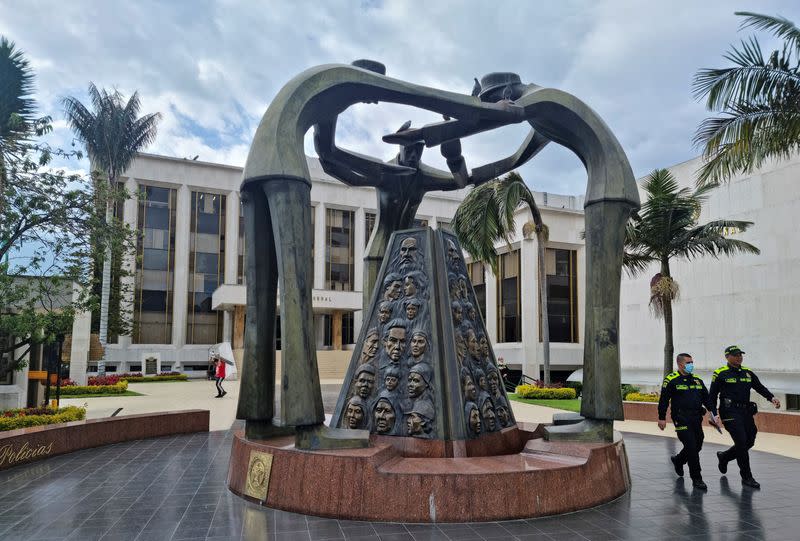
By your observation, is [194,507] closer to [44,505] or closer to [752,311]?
[44,505]

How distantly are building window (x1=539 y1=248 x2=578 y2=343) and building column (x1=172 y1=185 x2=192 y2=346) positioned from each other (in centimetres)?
2350

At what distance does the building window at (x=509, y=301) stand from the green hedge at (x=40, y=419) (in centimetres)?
2728

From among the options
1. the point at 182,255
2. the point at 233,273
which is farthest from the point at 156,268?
the point at 233,273

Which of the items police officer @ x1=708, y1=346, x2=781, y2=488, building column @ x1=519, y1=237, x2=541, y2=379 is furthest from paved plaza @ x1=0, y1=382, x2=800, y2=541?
building column @ x1=519, y1=237, x2=541, y2=379

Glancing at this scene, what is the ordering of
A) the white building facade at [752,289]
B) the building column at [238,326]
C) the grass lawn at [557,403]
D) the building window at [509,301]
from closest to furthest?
1. the grass lawn at [557,403]
2. the white building facade at [752,289]
3. the building window at [509,301]
4. the building column at [238,326]

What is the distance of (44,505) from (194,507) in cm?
163

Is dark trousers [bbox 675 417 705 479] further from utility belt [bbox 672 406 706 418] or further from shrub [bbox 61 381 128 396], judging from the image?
shrub [bbox 61 381 128 396]

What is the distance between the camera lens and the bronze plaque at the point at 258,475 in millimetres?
6150

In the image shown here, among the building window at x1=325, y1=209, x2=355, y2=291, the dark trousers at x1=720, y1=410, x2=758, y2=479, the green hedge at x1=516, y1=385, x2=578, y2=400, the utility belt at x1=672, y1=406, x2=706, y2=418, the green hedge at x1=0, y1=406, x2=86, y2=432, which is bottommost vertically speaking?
the green hedge at x1=516, y1=385, x2=578, y2=400

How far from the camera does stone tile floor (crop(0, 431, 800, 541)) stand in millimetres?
5238

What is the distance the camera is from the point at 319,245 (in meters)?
42.8

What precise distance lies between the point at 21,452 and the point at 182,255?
3365 cm

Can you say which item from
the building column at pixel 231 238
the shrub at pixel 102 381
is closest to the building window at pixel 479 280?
the building column at pixel 231 238

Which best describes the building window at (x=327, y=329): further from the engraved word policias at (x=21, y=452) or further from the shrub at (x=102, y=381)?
the engraved word policias at (x=21, y=452)
